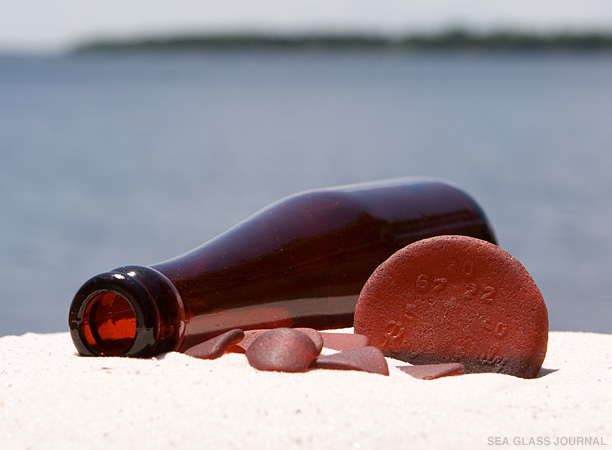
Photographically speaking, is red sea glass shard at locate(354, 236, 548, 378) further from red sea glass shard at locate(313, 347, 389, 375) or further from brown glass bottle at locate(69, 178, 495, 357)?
brown glass bottle at locate(69, 178, 495, 357)

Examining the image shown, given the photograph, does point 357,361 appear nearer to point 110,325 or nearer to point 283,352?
point 283,352

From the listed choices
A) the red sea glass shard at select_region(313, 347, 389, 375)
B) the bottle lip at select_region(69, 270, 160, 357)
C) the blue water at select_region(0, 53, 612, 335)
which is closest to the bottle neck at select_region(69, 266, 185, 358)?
the bottle lip at select_region(69, 270, 160, 357)

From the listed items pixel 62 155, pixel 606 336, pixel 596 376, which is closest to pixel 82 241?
pixel 606 336

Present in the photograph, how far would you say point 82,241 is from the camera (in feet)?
21.3

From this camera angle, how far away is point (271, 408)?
1.46 m

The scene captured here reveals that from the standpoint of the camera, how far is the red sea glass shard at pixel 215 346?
1780 mm

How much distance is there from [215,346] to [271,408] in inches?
14.5

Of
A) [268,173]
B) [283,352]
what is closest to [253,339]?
[283,352]

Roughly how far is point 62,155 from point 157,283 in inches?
462

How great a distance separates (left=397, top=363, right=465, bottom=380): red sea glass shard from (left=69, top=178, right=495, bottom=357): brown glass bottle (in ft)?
1.38

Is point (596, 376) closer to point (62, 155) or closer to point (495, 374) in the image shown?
point (495, 374)

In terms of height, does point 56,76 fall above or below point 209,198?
above

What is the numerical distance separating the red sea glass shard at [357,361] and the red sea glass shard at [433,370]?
0.07m

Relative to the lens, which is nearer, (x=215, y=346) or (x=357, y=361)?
(x=357, y=361)
